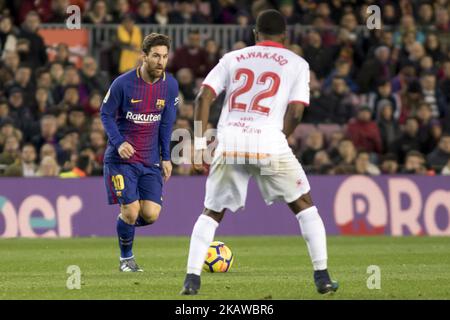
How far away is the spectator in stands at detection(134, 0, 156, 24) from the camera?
2324 centimetres

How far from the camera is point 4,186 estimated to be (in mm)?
18734

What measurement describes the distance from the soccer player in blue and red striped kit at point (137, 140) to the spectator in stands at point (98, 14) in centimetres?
1066

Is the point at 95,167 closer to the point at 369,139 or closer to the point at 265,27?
the point at 369,139

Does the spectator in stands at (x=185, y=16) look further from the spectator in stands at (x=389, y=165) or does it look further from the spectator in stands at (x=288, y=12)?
the spectator in stands at (x=389, y=165)

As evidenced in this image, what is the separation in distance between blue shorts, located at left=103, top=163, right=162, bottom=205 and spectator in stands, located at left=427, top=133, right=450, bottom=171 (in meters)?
9.23

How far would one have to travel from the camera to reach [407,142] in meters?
21.5

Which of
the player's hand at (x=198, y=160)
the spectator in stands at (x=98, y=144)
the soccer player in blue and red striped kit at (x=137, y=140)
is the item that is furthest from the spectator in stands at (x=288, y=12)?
the player's hand at (x=198, y=160)

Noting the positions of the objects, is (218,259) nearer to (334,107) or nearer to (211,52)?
(334,107)

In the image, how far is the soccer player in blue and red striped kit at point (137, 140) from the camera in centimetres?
1227

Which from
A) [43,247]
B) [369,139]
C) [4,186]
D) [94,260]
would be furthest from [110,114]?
[369,139]

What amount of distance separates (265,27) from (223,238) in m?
9.53

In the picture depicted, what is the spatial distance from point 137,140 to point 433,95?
11.6 m

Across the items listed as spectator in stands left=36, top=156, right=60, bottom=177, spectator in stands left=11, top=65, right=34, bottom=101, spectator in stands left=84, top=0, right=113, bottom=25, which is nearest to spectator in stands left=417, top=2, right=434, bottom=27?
spectator in stands left=84, top=0, right=113, bottom=25

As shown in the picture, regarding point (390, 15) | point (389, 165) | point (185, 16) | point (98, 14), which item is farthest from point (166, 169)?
point (390, 15)
